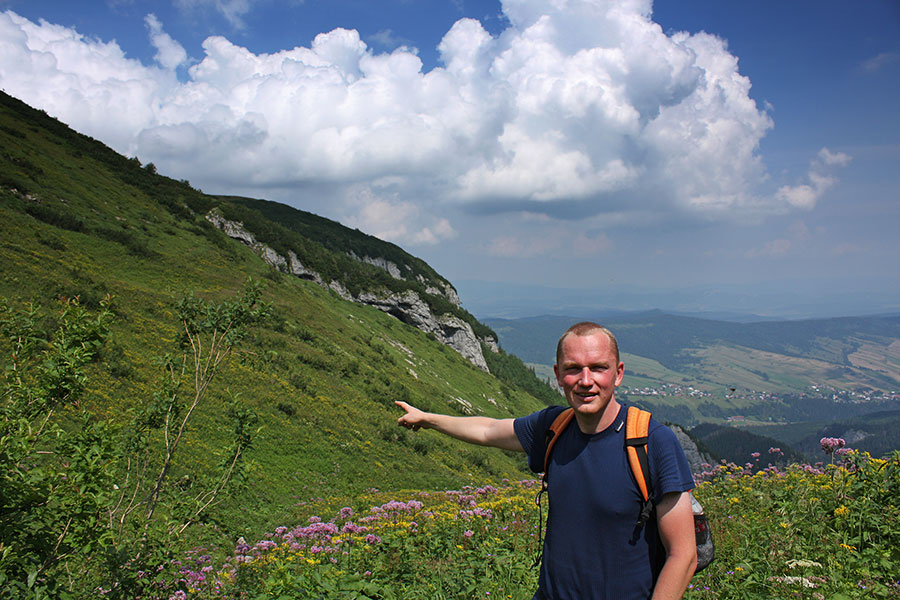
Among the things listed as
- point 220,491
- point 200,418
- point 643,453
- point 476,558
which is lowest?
point 200,418

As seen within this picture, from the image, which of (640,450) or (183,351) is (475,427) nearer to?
(640,450)

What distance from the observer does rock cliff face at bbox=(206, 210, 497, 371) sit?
5228cm

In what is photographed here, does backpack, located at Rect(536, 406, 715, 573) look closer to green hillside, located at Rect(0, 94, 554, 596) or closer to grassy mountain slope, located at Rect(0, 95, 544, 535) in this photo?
→ green hillside, located at Rect(0, 94, 554, 596)

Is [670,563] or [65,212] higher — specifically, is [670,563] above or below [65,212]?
below

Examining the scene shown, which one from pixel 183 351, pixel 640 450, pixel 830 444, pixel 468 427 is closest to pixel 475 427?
pixel 468 427

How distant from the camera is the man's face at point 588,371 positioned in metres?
2.65

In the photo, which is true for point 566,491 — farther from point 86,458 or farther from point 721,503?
point 721,503

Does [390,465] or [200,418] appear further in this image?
[390,465]

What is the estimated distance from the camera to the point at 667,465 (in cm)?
248

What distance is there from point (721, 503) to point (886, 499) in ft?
7.60

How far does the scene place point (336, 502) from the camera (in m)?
13.6

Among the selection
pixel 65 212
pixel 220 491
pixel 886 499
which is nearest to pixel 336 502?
pixel 220 491

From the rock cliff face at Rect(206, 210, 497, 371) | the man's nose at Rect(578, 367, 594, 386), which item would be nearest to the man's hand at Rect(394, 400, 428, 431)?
the man's nose at Rect(578, 367, 594, 386)

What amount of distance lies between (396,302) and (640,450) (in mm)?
72024
